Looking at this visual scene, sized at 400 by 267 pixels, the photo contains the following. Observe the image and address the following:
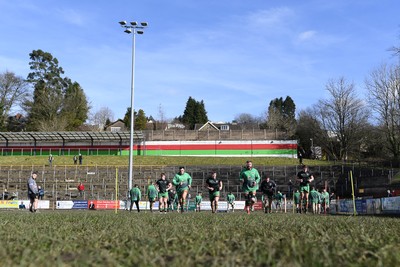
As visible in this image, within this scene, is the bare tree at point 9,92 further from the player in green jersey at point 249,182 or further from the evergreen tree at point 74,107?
the player in green jersey at point 249,182

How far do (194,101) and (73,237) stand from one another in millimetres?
133657

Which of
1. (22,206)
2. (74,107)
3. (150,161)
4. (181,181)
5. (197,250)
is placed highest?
(74,107)

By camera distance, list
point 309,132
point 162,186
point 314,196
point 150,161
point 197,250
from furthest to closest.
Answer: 1. point 309,132
2. point 150,161
3. point 314,196
4. point 162,186
5. point 197,250

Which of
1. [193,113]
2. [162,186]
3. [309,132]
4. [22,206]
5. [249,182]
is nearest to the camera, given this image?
[249,182]

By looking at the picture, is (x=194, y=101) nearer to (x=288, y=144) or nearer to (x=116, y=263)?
(x=288, y=144)

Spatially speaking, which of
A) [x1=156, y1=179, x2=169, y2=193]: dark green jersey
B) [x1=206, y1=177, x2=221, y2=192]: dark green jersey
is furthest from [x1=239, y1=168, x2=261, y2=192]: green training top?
[x1=156, y1=179, x2=169, y2=193]: dark green jersey

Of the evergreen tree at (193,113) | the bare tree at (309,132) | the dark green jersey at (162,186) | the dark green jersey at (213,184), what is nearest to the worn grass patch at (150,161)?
the bare tree at (309,132)

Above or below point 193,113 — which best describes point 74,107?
below

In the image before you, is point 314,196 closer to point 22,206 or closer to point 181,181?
point 181,181

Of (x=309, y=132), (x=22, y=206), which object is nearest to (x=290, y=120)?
(x=309, y=132)

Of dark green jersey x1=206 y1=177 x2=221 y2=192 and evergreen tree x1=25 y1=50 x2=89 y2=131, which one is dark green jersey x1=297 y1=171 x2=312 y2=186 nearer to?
dark green jersey x1=206 y1=177 x2=221 y2=192

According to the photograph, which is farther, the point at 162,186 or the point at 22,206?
the point at 22,206

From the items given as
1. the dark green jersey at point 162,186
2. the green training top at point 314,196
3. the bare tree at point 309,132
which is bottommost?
the green training top at point 314,196

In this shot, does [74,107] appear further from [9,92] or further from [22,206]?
[22,206]
